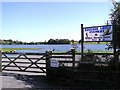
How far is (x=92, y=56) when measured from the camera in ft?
50.6

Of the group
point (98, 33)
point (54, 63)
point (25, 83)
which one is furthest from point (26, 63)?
point (98, 33)

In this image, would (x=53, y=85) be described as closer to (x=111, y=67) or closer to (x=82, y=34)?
(x=111, y=67)

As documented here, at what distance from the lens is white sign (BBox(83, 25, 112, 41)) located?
1611 centimetres

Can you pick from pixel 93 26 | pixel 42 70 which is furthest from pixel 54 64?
pixel 93 26

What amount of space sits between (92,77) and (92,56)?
1.10 meters

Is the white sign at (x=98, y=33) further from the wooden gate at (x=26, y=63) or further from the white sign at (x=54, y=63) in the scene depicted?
the wooden gate at (x=26, y=63)

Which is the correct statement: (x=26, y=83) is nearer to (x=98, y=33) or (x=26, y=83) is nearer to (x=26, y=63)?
(x=26, y=63)

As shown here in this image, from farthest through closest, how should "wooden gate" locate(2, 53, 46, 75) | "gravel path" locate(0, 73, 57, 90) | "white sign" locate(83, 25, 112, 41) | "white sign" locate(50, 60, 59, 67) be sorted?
"wooden gate" locate(2, 53, 46, 75)
"white sign" locate(50, 60, 59, 67)
"white sign" locate(83, 25, 112, 41)
"gravel path" locate(0, 73, 57, 90)

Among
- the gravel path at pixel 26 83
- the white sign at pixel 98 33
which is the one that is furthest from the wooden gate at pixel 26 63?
the white sign at pixel 98 33

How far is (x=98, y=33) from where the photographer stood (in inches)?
658

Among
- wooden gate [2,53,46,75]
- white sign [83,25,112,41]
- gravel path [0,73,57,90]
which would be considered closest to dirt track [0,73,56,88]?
gravel path [0,73,57,90]

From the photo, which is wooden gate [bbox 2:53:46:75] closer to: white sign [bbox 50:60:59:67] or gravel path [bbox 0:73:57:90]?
white sign [bbox 50:60:59:67]

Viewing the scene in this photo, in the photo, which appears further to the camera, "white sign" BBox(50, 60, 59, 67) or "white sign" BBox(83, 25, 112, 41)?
"white sign" BBox(50, 60, 59, 67)

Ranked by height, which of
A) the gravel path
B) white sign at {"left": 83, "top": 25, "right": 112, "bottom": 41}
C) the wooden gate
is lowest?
the gravel path
